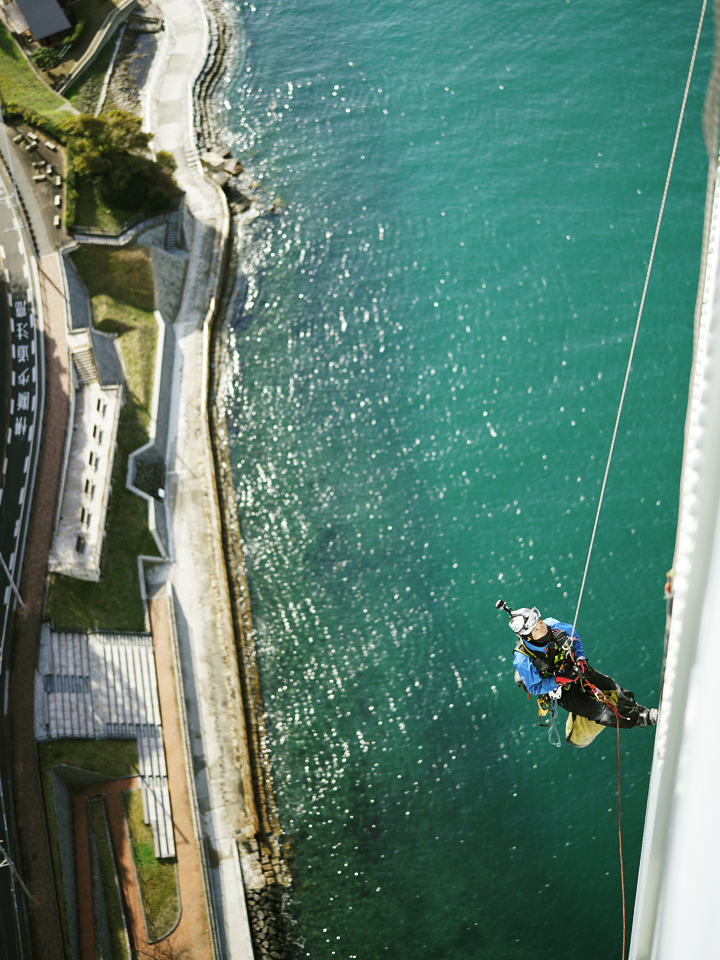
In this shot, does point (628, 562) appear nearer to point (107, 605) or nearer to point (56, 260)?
point (107, 605)

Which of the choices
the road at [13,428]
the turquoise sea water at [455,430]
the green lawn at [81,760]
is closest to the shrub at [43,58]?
the road at [13,428]

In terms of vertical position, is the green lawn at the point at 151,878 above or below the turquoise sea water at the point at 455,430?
below

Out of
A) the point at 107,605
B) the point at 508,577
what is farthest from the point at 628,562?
the point at 107,605

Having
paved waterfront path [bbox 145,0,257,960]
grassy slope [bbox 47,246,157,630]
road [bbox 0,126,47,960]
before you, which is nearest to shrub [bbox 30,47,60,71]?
paved waterfront path [bbox 145,0,257,960]

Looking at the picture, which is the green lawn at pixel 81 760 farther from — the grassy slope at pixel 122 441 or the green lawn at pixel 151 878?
the grassy slope at pixel 122 441

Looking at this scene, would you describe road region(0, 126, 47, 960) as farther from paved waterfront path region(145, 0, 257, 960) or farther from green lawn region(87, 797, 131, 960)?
paved waterfront path region(145, 0, 257, 960)

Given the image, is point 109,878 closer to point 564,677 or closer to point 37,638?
point 37,638

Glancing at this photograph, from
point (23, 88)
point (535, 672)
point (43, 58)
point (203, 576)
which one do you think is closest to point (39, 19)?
point (43, 58)
